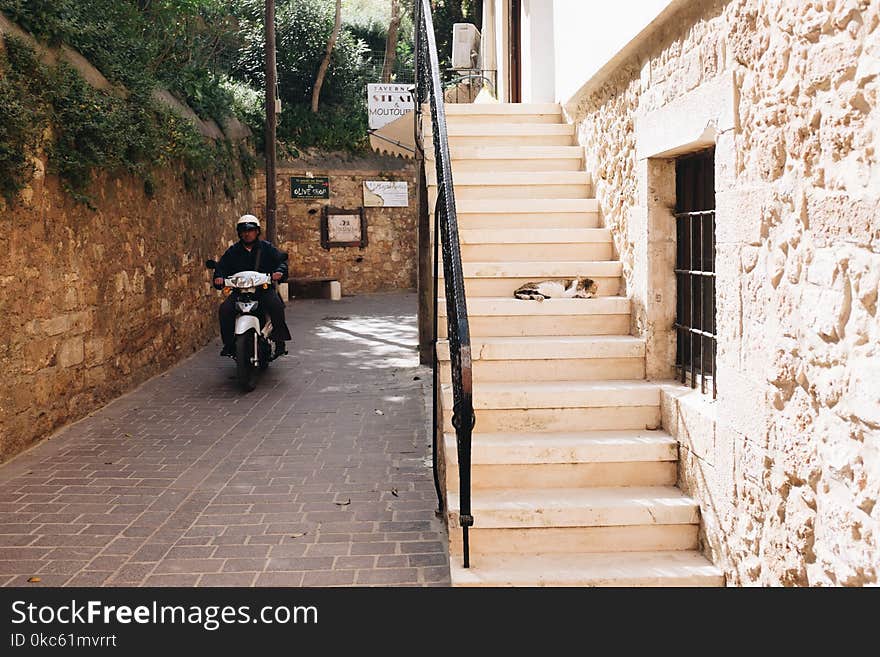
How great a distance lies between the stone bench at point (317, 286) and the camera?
56.7 feet

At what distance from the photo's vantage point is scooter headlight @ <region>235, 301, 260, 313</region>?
7.45 meters

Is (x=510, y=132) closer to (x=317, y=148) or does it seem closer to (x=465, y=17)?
(x=317, y=148)

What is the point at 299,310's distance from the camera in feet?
49.0

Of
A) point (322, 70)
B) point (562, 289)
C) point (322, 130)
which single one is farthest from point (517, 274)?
point (322, 70)

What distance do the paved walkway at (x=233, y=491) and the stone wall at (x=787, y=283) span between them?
135 centimetres

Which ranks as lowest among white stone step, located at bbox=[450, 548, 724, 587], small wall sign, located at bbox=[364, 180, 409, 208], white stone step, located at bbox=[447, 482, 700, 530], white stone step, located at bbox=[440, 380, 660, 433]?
white stone step, located at bbox=[450, 548, 724, 587]

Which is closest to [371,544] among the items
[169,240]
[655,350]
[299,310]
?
[655,350]

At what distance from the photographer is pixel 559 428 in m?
4.20

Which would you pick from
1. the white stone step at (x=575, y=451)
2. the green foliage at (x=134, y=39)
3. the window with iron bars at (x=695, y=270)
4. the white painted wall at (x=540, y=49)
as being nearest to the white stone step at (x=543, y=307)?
the window with iron bars at (x=695, y=270)

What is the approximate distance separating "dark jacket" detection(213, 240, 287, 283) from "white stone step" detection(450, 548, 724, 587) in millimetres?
4824

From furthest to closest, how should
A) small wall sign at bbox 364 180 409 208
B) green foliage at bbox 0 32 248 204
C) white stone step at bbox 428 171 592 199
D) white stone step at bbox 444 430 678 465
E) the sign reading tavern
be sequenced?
small wall sign at bbox 364 180 409 208
the sign reading tavern
white stone step at bbox 428 171 592 199
green foliage at bbox 0 32 248 204
white stone step at bbox 444 430 678 465

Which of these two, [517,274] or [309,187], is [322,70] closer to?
[309,187]

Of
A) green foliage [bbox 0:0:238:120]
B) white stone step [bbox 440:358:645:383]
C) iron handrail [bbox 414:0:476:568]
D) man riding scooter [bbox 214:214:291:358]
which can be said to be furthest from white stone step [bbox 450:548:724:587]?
green foliage [bbox 0:0:238:120]

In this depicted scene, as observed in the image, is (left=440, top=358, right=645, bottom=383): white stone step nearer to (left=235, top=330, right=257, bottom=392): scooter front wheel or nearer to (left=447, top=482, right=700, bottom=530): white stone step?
(left=447, top=482, right=700, bottom=530): white stone step
